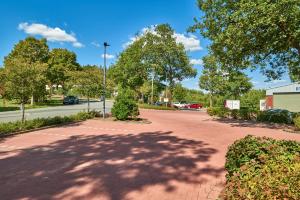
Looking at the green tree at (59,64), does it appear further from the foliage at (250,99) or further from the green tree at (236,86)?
the foliage at (250,99)

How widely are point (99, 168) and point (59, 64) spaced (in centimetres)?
4649

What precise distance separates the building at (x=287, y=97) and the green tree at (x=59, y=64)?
32.6m

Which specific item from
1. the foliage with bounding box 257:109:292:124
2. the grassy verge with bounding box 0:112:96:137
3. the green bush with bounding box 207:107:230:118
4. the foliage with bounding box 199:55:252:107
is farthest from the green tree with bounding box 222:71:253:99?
the grassy verge with bounding box 0:112:96:137

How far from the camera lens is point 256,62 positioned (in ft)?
58.0

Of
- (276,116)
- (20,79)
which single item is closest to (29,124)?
(20,79)

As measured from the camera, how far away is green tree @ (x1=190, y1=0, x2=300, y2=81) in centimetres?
1271

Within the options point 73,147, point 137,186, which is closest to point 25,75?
point 73,147

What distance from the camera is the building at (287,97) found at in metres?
37.1

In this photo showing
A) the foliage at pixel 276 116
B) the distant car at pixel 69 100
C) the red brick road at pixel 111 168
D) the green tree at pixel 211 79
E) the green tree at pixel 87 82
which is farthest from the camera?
the distant car at pixel 69 100

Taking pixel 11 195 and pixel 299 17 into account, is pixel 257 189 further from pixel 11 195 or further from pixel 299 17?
pixel 299 17

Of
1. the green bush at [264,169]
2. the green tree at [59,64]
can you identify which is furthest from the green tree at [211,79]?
the green bush at [264,169]

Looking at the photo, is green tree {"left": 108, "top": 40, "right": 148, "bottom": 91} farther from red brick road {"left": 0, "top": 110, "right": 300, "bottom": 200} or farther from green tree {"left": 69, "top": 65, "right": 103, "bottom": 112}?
red brick road {"left": 0, "top": 110, "right": 300, "bottom": 200}

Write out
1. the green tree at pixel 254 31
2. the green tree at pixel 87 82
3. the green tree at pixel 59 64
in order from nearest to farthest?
the green tree at pixel 254 31 < the green tree at pixel 87 82 < the green tree at pixel 59 64

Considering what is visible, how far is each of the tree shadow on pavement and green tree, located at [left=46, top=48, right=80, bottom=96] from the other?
35.0m
